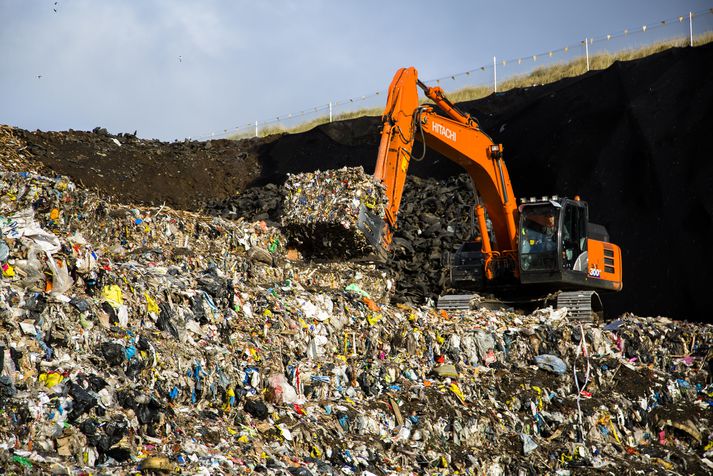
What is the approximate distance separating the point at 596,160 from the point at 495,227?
24.7 ft

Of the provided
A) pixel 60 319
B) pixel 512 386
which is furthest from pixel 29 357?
pixel 512 386

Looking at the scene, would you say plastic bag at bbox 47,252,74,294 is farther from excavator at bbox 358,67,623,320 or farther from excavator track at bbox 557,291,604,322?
excavator track at bbox 557,291,604,322

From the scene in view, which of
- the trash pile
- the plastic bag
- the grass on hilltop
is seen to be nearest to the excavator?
the trash pile

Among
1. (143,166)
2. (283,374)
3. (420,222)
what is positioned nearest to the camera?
(283,374)

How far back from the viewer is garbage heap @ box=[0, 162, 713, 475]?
19.2 ft

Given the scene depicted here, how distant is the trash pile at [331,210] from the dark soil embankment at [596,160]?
22.7ft

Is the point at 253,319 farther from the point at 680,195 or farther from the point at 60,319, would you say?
the point at 680,195

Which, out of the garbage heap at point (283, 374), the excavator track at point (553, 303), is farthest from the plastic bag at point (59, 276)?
the excavator track at point (553, 303)

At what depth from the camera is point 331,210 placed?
12.4 m

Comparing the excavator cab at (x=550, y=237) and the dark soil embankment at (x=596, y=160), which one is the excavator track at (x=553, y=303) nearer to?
the excavator cab at (x=550, y=237)

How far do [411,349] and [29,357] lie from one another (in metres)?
4.53

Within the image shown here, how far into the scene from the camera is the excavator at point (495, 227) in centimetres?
1149

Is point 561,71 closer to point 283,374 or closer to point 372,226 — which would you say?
point 372,226

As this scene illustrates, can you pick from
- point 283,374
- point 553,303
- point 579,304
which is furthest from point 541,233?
point 283,374
